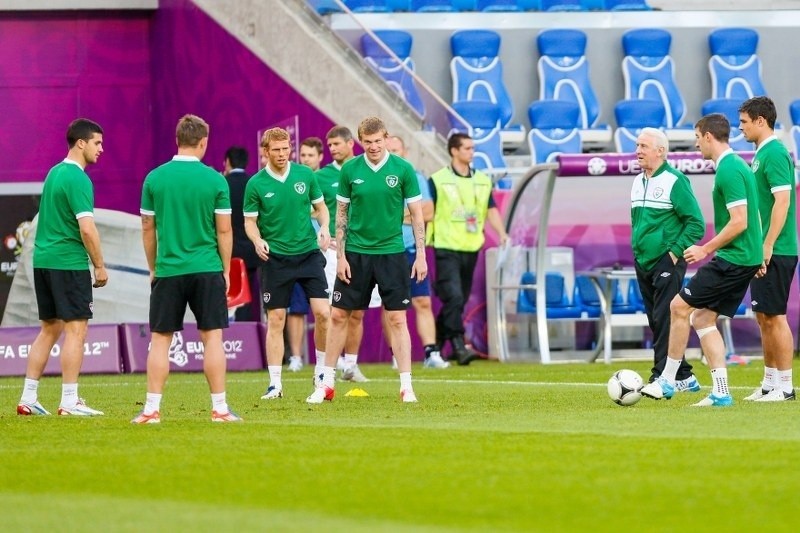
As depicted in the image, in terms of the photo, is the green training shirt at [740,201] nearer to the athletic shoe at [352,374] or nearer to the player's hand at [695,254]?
the player's hand at [695,254]

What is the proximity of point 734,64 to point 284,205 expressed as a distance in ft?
48.4

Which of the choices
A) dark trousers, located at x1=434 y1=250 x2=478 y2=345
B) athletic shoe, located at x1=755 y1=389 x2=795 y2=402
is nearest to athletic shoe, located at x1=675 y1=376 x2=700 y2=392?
athletic shoe, located at x1=755 y1=389 x2=795 y2=402

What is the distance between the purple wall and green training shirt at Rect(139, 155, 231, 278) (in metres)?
13.7

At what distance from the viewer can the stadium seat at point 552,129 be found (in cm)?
2400

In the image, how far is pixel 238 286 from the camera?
64.0 ft

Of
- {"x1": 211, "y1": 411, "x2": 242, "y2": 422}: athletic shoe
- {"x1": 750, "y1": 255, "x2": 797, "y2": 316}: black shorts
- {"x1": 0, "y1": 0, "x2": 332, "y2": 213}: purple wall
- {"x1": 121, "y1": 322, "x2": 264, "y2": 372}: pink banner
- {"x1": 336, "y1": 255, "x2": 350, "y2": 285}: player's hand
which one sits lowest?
{"x1": 211, "y1": 411, "x2": 242, "y2": 422}: athletic shoe

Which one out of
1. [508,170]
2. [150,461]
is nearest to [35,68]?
[508,170]

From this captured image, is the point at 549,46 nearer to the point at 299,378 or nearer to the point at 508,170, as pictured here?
the point at 508,170

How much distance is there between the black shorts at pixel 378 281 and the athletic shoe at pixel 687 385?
2321mm

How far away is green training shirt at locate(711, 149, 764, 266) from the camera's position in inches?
442

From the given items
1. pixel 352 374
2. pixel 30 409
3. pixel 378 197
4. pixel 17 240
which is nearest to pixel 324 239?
pixel 352 374

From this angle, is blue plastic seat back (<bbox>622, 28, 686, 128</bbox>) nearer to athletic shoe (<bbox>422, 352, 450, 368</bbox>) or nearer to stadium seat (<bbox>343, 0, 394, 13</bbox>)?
stadium seat (<bbox>343, 0, 394, 13</bbox>)

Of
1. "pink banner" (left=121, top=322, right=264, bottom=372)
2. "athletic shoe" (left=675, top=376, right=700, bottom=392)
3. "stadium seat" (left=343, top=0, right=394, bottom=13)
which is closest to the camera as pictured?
"athletic shoe" (left=675, top=376, right=700, bottom=392)

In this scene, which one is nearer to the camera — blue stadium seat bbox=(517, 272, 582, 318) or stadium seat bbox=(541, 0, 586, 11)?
blue stadium seat bbox=(517, 272, 582, 318)
